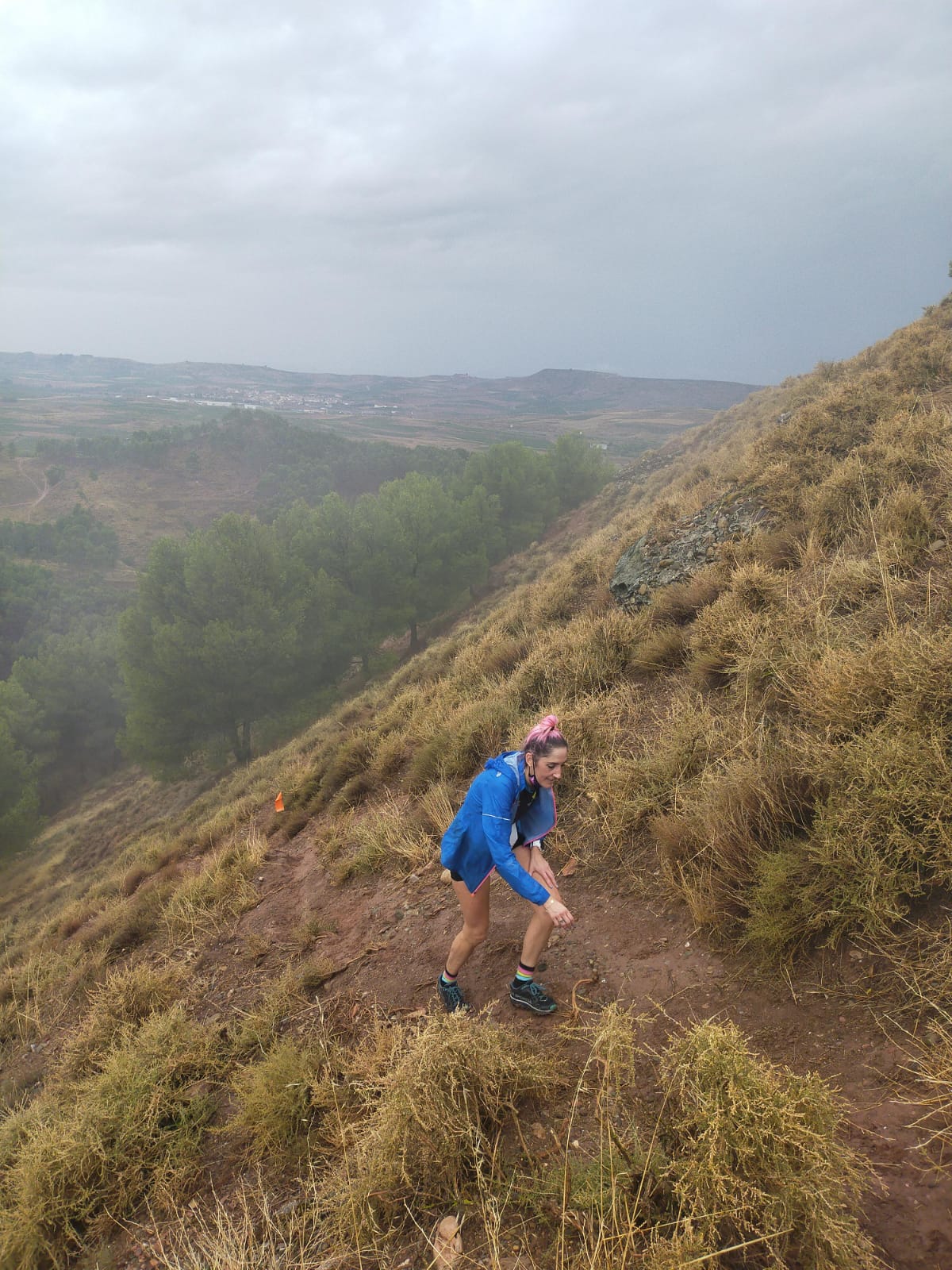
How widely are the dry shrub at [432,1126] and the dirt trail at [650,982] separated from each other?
0.22 metres

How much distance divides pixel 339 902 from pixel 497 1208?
138 inches

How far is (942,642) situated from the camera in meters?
3.11

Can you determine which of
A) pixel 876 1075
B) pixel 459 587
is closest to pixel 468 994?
pixel 876 1075

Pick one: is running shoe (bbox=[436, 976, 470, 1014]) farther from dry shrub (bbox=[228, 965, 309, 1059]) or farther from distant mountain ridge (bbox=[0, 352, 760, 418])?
distant mountain ridge (bbox=[0, 352, 760, 418])

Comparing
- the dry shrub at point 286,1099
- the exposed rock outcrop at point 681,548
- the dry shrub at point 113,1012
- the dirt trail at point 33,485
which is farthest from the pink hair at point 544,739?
the dirt trail at point 33,485

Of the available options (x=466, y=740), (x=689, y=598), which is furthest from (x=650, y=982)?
(x=689, y=598)

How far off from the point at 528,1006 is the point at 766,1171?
156 cm

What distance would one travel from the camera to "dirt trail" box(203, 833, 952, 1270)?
1.78 m

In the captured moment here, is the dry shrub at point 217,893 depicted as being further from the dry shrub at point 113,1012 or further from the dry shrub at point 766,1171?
the dry shrub at point 766,1171

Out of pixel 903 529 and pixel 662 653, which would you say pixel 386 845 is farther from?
pixel 903 529

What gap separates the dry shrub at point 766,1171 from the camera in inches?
61.6

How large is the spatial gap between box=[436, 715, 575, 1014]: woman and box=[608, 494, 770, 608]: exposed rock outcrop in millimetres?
4865

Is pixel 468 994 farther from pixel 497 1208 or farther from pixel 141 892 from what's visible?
pixel 141 892

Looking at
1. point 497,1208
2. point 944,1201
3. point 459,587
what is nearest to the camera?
point 944,1201
